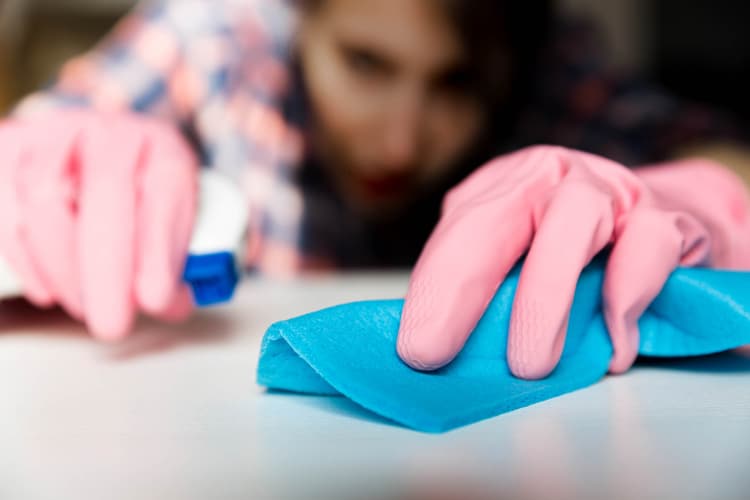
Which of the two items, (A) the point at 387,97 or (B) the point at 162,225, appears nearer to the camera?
(B) the point at 162,225

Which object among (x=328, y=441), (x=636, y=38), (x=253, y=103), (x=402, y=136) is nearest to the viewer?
(x=328, y=441)

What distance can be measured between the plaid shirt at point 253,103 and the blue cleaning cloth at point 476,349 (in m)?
0.59

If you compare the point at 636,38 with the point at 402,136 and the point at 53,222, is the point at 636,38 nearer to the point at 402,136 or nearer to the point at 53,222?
the point at 402,136

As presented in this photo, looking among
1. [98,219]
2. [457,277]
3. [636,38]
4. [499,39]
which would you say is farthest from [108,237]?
[636,38]

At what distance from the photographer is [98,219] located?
1.20 ft

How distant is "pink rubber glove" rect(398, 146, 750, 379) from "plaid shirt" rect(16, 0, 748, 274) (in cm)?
58

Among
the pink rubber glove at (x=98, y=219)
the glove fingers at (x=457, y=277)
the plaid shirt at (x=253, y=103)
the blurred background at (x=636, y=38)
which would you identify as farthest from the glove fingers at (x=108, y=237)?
the blurred background at (x=636, y=38)

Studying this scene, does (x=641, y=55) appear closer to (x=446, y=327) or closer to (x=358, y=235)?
(x=358, y=235)

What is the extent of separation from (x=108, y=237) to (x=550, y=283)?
0.20m

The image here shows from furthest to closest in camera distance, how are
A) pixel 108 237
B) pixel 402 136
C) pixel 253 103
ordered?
pixel 253 103
pixel 402 136
pixel 108 237

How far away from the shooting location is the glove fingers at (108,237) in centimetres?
35

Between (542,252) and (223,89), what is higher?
(542,252)

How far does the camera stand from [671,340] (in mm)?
313

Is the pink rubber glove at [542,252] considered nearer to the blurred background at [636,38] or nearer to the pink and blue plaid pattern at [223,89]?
the pink and blue plaid pattern at [223,89]
